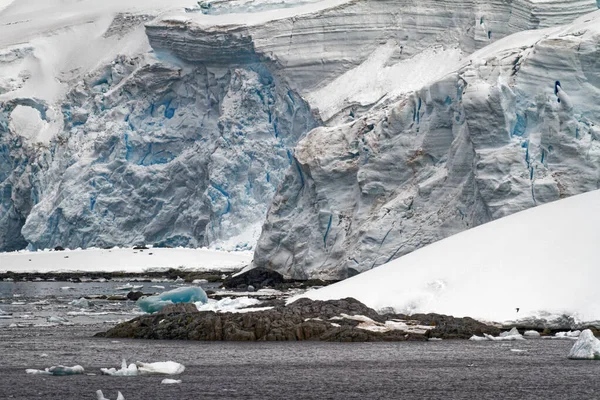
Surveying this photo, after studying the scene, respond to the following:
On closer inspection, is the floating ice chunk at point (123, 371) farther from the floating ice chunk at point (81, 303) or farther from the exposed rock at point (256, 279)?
the exposed rock at point (256, 279)

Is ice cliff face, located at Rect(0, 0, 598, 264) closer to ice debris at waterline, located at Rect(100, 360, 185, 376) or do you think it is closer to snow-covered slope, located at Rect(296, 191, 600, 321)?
snow-covered slope, located at Rect(296, 191, 600, 321)

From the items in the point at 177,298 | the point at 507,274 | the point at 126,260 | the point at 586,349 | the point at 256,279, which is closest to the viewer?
A: the point at 586,349

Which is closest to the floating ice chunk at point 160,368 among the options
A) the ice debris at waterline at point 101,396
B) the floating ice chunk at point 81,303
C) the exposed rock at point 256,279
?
the ice debris at waterline at point 101,396

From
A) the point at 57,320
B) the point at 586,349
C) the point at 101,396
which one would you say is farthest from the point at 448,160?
the point at 101,396

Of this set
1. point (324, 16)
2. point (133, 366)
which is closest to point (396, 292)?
point (133, 366)

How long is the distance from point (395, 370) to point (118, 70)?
4385 cm

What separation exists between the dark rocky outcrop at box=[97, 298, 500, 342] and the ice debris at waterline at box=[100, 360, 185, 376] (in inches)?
170

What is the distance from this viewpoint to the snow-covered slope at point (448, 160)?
3347 centimetres

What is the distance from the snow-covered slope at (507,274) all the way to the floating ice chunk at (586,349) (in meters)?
3.26

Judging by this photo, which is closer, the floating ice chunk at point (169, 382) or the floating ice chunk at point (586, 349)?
the floating ice chunk at point (169, 382)

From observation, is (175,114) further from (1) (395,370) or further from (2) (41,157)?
(1) (395,370)

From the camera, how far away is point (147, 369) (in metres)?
14.2

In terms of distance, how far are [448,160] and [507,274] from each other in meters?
16.3

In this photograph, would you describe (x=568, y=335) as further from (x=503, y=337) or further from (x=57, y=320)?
(x=57, y=320)
